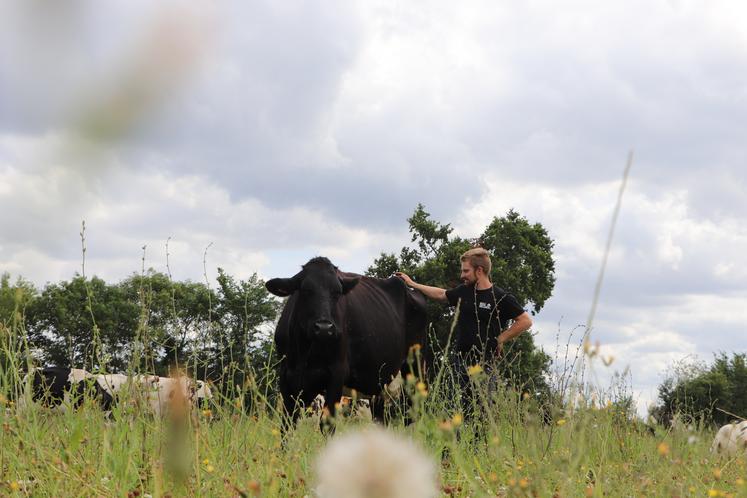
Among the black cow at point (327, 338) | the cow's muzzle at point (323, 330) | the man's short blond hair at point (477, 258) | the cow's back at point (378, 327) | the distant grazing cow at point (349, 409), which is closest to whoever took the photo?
the distant grazing cow at point (349, 409)

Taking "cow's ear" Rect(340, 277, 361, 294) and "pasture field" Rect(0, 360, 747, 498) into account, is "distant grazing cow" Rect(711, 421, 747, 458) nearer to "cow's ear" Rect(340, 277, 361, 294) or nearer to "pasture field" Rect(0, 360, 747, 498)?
"pasture field" Rect(0, 360, 747, 498)

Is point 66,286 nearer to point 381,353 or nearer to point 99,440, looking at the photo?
point 381,353

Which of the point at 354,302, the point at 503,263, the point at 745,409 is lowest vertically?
the point at 745,409

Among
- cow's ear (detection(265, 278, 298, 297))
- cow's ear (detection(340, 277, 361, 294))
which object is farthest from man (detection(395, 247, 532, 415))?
cow's ear (detection(265, 278, 298, 297))

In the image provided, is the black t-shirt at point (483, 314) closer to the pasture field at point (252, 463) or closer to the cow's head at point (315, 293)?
the cow's head at point (315, 293)

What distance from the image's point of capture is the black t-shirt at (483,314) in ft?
29.4

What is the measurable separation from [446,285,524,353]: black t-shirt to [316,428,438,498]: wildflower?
7968 millimetres

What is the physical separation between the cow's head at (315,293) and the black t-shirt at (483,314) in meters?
1.41

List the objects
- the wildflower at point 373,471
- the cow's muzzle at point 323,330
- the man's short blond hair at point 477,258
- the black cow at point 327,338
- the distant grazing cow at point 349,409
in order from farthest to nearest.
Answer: the man's short blond hair at point 477,258
the black cow at point 327,338
the cow's muzzle at point 323,330
the distant grazing cow at point 349,409
the wildflower at point 373,471

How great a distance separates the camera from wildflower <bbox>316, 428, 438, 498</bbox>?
0.91 m

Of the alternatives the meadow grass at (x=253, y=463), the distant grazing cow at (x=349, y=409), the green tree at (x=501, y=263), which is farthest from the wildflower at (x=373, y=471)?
the green tree at (x=501, y=263)

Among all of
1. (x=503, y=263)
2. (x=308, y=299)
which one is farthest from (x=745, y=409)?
(x=308, y=299)

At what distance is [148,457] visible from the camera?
4840 millimetres

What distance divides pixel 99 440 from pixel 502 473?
108 inches
